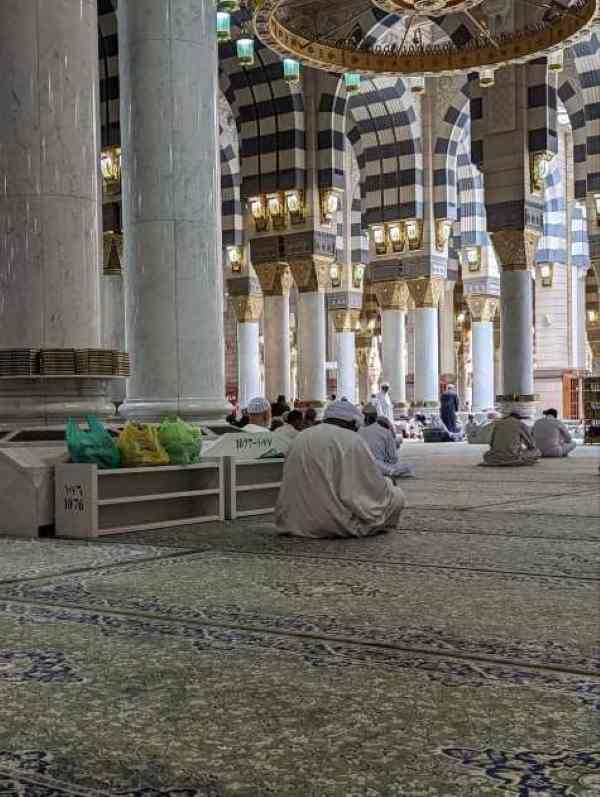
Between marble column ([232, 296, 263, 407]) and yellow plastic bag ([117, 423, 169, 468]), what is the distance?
11.2m

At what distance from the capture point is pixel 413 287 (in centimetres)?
1572

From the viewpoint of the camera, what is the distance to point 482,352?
1731 centimetres

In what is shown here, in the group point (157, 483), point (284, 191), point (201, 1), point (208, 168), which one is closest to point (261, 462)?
point (157, 483)

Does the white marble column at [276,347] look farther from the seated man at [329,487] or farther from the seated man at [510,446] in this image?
the seated man at [329,487]

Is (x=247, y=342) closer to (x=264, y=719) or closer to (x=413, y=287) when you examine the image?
(x=413, y=287)

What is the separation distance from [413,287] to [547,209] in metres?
4.90

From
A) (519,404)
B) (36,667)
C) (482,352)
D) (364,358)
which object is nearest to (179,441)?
(36,667)

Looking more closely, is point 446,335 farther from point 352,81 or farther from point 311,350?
point 352,81

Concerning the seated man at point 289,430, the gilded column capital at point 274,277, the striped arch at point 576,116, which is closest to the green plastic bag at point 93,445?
the seated man at point 289,430

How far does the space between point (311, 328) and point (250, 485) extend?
30.2 ft

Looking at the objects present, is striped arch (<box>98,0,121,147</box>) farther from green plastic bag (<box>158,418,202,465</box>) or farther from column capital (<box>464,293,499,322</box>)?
green plastic bag (<box>158,418,202,465</box>)

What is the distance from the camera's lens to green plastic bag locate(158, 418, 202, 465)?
198 inches

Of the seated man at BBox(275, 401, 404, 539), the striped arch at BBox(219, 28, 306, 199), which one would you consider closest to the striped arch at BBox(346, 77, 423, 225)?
the striped arch at BBox(219, 28, 306, 199)

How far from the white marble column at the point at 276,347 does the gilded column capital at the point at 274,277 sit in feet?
Result: 0.29
